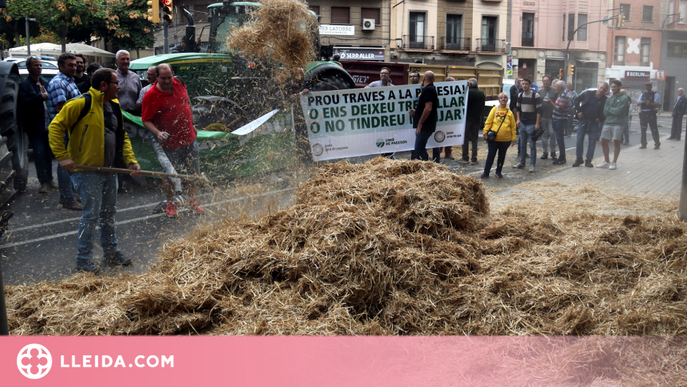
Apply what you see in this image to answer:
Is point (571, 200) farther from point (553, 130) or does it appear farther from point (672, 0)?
point (553, 130)

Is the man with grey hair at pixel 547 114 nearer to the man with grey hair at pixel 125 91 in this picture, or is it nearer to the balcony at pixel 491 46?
the man with grey hair at pixel 125 91

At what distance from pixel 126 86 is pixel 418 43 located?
92.7 feet

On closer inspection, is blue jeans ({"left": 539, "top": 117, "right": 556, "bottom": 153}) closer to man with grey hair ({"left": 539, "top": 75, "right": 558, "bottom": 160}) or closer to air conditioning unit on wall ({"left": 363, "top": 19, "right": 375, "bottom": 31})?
man with grey hair ({"left": 539, "top": 75, "right": 558, "bottom": 160})

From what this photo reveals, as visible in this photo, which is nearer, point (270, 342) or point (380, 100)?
point (270, 342)

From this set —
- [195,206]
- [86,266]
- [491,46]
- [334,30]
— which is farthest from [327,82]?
[491,46]

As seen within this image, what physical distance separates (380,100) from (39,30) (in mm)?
6532

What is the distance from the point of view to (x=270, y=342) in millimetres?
3277

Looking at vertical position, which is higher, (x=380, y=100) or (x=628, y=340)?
(x=380, y=100)

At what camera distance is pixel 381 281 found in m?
3.80

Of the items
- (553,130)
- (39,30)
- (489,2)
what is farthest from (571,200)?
(489,2)

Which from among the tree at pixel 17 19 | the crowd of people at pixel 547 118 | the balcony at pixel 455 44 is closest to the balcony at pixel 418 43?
the balcony at pixel 455 44

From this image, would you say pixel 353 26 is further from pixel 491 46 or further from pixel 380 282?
pixel 380 282

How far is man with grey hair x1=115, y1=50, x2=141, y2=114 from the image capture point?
8.21 meters
